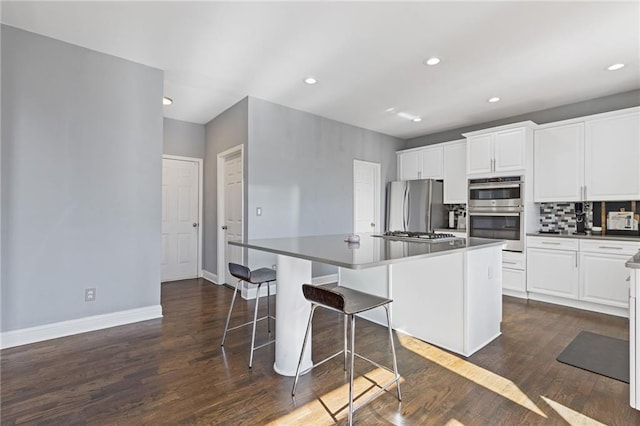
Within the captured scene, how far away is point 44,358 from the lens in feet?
7.78

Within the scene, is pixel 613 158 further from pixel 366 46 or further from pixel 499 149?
pixel 366 46

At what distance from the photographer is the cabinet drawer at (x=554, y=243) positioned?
144 inches

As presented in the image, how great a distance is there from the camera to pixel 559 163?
3.96 meters

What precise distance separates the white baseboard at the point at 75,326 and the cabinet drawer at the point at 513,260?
4408 millimetres

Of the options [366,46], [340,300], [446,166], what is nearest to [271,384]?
[340,300]

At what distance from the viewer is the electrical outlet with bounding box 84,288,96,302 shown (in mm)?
2895

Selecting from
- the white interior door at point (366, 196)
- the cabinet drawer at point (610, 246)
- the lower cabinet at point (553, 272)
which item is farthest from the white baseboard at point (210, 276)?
the cabinet drawer at point (610, 246)

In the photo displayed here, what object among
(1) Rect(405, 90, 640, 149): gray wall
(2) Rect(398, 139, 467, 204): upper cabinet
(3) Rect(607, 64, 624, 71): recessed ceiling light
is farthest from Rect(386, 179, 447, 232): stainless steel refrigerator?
(3) Rect(607, 64, 624, 71): recessed ceiling light

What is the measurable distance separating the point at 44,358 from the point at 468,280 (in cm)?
336

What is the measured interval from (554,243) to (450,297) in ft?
7.60

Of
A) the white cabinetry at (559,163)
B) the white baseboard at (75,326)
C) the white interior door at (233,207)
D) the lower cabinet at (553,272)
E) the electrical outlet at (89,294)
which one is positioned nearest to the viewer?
the white baseboard at (75,326)

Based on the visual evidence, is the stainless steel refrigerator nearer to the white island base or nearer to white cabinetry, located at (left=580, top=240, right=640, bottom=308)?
white cabinetry, located at (left=580, top=240, right=640, bottom=308)

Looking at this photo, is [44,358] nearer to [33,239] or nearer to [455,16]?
[33,239]

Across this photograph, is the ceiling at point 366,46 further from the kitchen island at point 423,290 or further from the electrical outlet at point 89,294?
the electrical outlet at point 89,294
